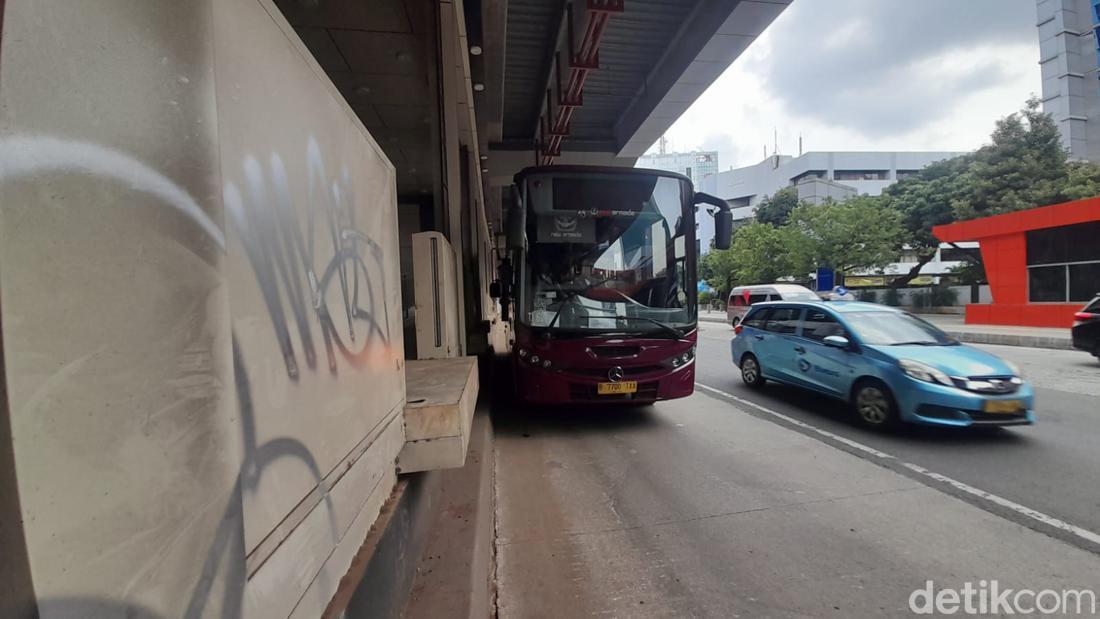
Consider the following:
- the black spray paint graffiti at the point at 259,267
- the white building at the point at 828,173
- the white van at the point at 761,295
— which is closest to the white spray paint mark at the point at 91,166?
the black spray paint graffiti at the point at 259,267

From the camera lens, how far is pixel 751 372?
27.9 ft

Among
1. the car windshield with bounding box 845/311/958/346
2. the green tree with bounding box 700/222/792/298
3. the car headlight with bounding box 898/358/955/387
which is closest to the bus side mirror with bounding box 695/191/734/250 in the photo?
the car windshield with bounding box 845/311/958/346

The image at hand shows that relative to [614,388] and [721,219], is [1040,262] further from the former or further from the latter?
[614,388]

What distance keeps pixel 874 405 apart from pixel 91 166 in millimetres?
6890

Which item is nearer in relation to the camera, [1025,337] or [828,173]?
[1025,337]

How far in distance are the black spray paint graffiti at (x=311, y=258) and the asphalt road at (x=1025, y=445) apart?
5.00 m

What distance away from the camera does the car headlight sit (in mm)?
5133

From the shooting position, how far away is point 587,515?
383 centimetres

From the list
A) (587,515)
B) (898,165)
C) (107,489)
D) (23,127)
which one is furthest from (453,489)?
(898,165)

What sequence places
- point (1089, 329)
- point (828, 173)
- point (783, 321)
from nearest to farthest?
point (783, 321), point (1089, 329), point (828, 173)

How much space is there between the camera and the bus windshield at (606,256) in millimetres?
5832

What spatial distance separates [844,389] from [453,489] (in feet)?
16.9

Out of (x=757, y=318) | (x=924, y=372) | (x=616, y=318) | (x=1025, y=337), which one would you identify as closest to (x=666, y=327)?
(x=616, y=318)

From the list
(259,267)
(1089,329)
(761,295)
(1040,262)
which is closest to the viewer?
(259,267)
